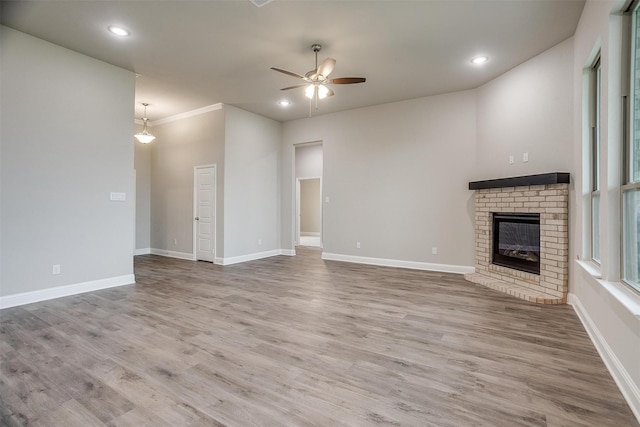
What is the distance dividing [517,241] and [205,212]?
18.9 ft

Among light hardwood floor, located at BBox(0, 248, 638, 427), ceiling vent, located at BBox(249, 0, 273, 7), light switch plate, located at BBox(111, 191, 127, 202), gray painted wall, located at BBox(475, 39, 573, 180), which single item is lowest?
light hardwood floor, located at BBox(0, 248, 638, 427)

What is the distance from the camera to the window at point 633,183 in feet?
6.91

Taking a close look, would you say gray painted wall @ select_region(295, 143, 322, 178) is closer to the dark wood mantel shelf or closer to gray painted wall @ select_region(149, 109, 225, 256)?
gray painted wall @ select_region(149, 109, 225, 256)

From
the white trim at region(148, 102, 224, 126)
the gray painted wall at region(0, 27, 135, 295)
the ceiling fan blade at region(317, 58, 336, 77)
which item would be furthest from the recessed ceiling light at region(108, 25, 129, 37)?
the white trim at region(148, 102, 224, 126)

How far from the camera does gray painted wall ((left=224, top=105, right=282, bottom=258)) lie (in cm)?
629

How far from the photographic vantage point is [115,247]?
4.52m

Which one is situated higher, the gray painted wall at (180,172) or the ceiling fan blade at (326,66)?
the ceiling fan blade at (326,66)

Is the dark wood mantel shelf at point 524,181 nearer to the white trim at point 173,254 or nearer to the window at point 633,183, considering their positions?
the window at point 633,183

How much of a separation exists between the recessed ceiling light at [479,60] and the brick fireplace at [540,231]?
1706 mm

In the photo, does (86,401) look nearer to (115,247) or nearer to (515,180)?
(115,247)

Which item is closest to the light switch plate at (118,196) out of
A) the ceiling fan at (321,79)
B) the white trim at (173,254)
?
the white trim at (173,254)

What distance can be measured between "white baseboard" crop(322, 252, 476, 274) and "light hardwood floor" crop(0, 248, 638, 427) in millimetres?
1328

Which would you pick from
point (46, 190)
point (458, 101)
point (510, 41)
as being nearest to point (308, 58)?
point (510, 41)

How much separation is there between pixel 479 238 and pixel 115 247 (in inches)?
225
